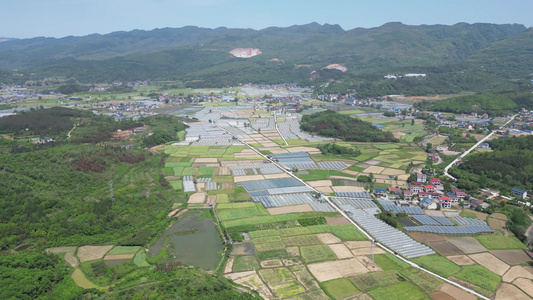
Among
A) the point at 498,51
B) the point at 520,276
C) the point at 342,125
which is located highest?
the point at 498,51

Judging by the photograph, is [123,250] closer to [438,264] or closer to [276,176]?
[276,176]

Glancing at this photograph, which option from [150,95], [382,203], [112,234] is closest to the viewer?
[112,234]

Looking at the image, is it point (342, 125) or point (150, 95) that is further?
point (150, 95)

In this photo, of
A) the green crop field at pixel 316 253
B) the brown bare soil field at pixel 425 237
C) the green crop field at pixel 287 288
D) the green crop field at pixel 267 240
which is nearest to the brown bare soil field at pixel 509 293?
the brown bare soil field at pixel 425 237

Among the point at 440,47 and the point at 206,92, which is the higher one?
the point at 440,47

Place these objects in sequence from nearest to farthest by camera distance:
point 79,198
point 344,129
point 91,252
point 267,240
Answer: point 91,252, point 267,240, point 79,198, point 344,129

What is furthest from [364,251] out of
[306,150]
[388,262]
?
[306,150]

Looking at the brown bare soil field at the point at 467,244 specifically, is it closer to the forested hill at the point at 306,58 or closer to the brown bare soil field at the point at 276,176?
the brown bare soil field at the point at 276,176

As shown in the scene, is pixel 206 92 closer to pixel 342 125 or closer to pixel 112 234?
pixel 342 125

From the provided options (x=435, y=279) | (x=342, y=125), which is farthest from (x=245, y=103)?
(x=435, y=279)
